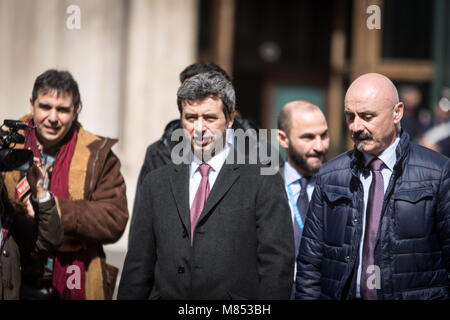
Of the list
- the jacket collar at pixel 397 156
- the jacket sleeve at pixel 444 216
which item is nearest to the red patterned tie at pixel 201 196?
the jacket collar at pixel 397 156

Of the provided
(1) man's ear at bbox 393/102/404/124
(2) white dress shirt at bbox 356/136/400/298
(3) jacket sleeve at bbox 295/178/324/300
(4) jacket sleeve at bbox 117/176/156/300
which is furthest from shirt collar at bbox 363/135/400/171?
(4) jacket sleeve at bbox 117/176/156/300

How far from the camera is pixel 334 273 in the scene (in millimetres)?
3150

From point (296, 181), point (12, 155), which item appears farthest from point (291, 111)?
point (12, 155)

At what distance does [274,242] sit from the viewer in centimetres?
313

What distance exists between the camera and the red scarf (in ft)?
11.9

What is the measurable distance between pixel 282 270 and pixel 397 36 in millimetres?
7213

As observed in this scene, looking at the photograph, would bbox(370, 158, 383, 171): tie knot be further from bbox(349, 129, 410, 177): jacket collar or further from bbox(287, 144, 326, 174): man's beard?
bbox(287, 144, 326, 174): man's beard

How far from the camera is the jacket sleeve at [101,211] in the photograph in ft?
11.7

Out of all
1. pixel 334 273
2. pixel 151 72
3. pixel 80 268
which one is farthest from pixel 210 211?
pixel 151 72

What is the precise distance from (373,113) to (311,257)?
2.67ft

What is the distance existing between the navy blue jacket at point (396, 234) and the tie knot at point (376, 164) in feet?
0.20

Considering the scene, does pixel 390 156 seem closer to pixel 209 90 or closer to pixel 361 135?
pixel 361 135

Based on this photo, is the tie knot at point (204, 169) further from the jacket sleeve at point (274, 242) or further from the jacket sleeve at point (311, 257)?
the jacket sleeve at point (311, 257)

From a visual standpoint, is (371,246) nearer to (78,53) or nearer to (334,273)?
(334,273)
